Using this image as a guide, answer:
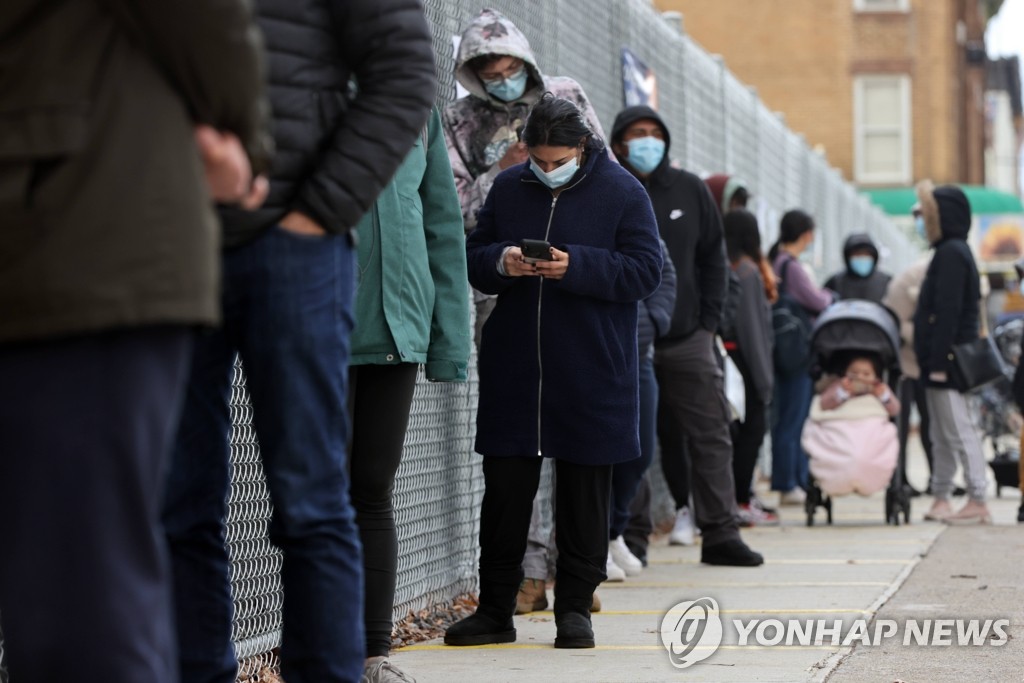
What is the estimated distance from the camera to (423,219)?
5.20 metres

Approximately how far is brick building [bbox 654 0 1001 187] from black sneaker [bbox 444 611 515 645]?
33.1 metres

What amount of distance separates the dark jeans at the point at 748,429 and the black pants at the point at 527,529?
16.7ft

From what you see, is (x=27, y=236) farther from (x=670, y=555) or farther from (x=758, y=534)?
(x=758, y=534)

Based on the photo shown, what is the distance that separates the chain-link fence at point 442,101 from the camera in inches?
219

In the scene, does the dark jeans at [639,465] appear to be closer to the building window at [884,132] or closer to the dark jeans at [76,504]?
the dark jeans at [76,504]

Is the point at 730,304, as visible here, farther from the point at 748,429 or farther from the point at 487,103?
the point at 487,103

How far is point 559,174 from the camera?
617cm

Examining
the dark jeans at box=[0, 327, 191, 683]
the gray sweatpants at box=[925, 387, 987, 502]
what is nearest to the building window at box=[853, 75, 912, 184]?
the gray sweatpants at box=[925, 387, 987, 502]

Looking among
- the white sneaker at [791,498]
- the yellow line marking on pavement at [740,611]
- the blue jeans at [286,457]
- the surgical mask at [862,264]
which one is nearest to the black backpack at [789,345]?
the white sneaker at [791,498]

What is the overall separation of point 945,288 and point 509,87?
5.73 meters

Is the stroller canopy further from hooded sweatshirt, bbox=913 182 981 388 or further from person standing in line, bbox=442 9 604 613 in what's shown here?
person standing in line, bbox=442 9 604 613

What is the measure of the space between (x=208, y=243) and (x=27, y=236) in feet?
0.88

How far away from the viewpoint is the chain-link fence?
5.57m

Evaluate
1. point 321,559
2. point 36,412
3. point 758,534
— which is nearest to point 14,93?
point 36,412
